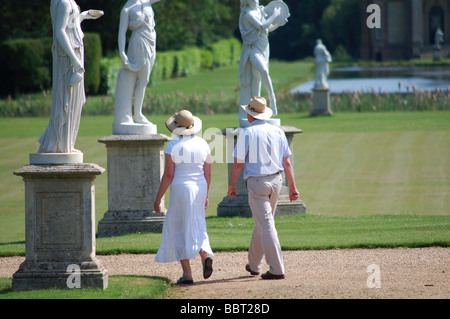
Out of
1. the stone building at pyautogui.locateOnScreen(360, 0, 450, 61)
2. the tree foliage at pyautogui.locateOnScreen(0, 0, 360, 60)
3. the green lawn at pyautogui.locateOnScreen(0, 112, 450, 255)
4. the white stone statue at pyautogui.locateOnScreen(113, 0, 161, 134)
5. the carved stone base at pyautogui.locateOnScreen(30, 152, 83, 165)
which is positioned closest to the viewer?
the carved stone base at pyautogui.locateOnScreen(30, 152, 83, 165)

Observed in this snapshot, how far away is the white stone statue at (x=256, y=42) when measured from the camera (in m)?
13.5


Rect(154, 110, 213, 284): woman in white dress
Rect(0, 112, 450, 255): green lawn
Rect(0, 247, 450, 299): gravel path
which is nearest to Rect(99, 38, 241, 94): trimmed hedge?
Rect(0, 112, 450, 255): green lawn

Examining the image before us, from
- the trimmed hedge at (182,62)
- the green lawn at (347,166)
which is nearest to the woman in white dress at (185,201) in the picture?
the green lawn at (347,166)

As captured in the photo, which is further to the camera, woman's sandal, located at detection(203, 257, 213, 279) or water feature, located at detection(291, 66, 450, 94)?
water feature, located at detection(291, 66, 450, 94)

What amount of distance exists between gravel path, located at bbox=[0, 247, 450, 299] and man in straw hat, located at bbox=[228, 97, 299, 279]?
0.29m

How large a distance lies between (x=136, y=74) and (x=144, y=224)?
2197 mm

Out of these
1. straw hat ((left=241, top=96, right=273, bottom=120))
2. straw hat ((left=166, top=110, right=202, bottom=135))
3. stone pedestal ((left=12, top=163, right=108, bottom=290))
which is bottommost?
stone pedestal ((left=12, top=163, right=108, bottom=290))

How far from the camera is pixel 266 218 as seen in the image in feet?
27.8

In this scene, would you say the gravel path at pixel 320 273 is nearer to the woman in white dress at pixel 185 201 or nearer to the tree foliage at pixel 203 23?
the woman in white dress at pixel 185 201

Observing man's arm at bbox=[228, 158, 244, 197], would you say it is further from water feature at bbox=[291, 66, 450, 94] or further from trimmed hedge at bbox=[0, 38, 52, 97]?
trimmed hedge at bbox=[0, 38, 52, 97]

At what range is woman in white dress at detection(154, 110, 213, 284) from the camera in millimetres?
8305

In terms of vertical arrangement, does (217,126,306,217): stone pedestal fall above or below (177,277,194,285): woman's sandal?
above

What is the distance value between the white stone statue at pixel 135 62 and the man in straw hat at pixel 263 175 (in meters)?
3.82

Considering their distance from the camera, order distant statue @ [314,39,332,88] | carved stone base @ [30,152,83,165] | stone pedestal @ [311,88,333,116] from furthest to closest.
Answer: stone pedestal @ [311,88,333,116] → distant statue @ [314,39,332,88] → carved stone base @ [30,152,83,165]
